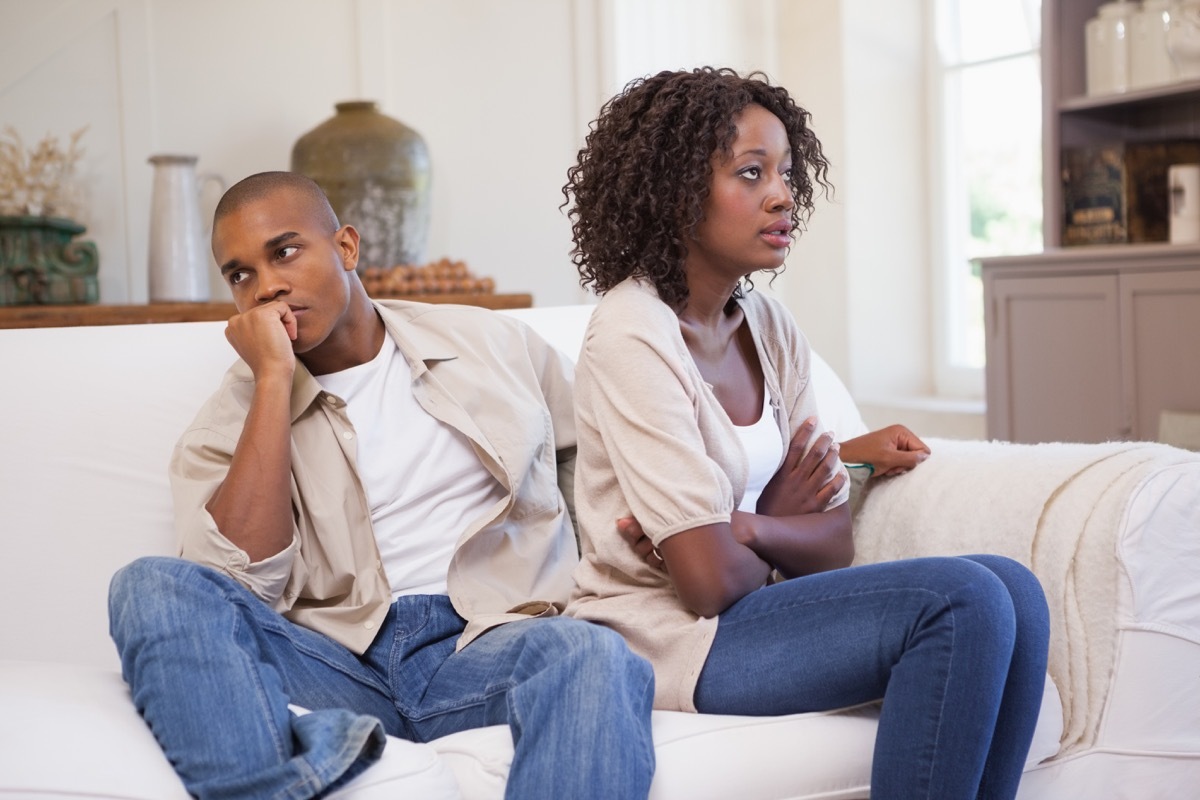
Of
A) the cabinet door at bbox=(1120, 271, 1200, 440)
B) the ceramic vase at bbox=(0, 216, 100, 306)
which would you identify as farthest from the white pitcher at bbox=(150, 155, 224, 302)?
the cabinet door at bbox=(1120, 271, 1200, 440)

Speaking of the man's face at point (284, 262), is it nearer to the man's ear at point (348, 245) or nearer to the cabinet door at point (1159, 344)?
the man's ear at point (348, 245)

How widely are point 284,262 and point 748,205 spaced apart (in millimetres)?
613

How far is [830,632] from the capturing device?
139 centimetres

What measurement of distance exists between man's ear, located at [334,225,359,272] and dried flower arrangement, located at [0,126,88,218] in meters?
2.05

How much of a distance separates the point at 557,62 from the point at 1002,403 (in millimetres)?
1899

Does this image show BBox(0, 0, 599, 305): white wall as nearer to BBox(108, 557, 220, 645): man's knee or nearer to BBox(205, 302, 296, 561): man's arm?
BBox(205, 302, 296, 561): man's arm

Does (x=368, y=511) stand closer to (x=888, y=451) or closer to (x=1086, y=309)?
(x=888, y=451)

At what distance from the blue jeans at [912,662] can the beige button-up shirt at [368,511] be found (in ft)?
1.04

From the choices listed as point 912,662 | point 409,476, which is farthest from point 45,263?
point 912,662

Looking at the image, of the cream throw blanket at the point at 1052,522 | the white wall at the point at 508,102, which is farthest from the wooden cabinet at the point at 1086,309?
the cream throw blanket at the point at 1052,522

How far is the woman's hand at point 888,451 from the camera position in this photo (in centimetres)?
186

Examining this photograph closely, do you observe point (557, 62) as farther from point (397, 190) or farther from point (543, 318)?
point (543, 318)

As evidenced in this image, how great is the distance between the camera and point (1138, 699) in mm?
1519

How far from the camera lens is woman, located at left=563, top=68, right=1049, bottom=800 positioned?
1.33 metres
